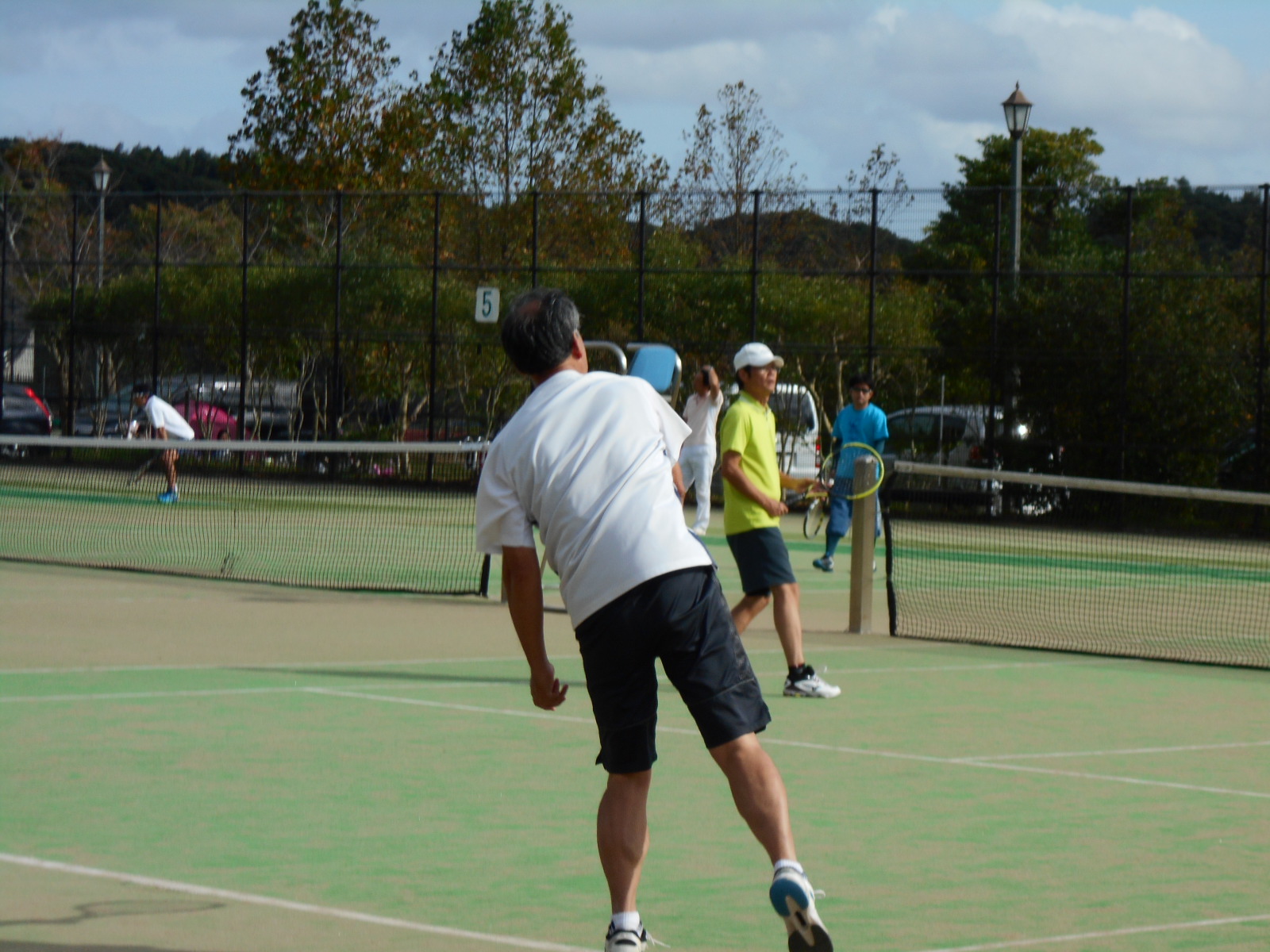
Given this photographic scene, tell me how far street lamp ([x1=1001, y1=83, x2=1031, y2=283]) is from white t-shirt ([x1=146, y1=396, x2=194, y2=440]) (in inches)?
409

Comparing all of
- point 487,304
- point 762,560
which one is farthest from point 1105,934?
point 487,304

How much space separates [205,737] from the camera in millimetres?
7305

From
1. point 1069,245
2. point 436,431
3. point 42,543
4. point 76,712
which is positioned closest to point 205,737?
point 76,712

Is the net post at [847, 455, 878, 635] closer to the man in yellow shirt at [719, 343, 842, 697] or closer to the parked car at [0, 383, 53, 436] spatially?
the man in yellow shirt at [719, 343, 842, 697]

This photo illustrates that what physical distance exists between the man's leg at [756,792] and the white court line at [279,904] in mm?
583

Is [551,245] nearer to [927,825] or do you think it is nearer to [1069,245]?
[1069,245]

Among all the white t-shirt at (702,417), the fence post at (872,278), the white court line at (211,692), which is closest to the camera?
the white court line at (211,692)

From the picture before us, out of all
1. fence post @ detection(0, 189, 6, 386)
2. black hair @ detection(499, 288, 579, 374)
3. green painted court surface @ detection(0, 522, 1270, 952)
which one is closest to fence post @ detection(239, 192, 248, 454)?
fence post @ detection(0, 189, 6, 386)

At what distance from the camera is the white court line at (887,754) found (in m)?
6.69

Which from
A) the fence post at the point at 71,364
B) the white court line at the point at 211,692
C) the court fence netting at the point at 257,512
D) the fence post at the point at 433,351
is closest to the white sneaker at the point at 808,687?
the white court line at the point at 211,692

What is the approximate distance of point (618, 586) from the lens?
4.14 metres

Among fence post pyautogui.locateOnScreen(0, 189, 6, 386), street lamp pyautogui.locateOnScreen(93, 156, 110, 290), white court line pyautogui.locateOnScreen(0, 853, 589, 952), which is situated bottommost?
white court line pyautogui.locateOnScreen(0, 853, 589, 952)

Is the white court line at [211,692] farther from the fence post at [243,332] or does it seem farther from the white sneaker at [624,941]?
the fence post at [243,332]

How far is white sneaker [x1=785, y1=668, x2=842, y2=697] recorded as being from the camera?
8586 millimetres
